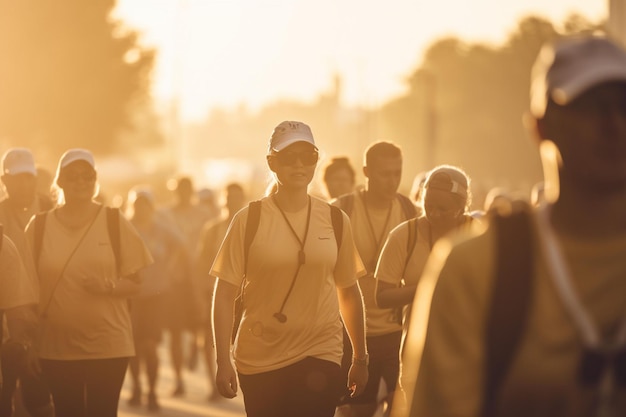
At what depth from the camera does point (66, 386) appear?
965 centimetres

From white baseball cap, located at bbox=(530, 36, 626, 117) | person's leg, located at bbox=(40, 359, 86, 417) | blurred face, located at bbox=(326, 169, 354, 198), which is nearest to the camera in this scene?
white baseball cap, located at bbox=(530, 36, 626, 117)

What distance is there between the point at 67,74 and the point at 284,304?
166 ft

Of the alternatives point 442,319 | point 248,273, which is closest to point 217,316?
point 248,273

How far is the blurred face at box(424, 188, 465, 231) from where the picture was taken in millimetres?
9102

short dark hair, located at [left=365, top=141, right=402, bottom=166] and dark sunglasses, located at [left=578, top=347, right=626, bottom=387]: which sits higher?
short dark hair, located at [left=365, top=141, right=402, bottom=166]

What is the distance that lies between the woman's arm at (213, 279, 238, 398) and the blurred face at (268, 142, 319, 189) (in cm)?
60

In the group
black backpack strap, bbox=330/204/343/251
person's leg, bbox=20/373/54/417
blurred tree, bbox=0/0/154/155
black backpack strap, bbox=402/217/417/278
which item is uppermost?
blurred tree, bbox=0/0/154/155

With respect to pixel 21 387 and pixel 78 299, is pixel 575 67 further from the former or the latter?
pixel 21 387

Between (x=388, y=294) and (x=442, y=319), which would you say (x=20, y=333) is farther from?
(x=442, y=319)

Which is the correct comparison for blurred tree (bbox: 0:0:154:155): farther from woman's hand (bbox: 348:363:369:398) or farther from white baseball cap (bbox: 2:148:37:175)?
woman's hand (bbox: 348:363:369:398)

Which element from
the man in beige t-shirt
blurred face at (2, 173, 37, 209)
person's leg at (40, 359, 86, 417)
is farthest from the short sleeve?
blurred face at (2, 173, 37, 209)

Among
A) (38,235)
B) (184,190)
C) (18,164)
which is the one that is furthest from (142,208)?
(38,235)

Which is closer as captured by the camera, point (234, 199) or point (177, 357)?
point (234, 199)

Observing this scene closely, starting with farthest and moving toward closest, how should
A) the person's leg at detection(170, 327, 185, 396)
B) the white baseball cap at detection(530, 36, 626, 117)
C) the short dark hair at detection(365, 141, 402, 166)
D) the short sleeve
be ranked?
the person's leg at detection(170, 327, 185, 396), the short dark hair at detection(365, 141, 402, 166), the short sleeve, the white baseball cap at detection(530, 36, 626, 117)
